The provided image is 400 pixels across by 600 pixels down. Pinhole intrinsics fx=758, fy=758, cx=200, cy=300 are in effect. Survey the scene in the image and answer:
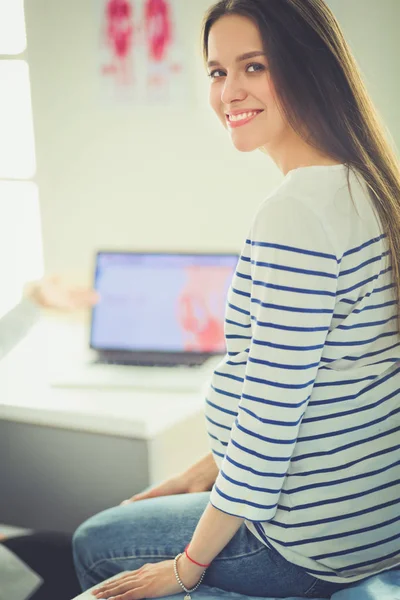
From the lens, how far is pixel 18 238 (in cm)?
249

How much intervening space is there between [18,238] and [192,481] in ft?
4.71

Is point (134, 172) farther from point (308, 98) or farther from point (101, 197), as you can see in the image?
point (308, 98)

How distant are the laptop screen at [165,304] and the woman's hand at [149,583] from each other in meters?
0.72

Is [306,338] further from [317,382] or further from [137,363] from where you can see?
[137,363]

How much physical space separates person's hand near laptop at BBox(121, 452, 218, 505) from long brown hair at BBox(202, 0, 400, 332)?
489 millimetres

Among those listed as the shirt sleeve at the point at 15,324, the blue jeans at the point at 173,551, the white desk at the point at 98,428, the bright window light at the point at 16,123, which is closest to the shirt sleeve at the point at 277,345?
the blue jeans at the point at 173,551

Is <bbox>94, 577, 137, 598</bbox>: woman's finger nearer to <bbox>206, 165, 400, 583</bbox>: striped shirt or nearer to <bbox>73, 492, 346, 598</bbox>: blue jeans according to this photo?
<bbox>73, 492, 346, 598</bbox>: blue jeans

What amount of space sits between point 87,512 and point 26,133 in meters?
1.31

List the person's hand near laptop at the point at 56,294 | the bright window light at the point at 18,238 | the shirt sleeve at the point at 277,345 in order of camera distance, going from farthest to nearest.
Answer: the bright window light at the point at 18,238 < the person's hand near laptop at the point at 56,294 < the shirt sleeve at the point at 277,345

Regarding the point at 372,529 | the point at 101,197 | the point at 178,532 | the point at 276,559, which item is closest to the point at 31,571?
the point at 178,532

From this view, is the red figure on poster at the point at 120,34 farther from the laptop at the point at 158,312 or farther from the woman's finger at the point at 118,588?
the woman's finger at the point at 118,588

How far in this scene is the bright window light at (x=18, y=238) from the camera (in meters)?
2.40

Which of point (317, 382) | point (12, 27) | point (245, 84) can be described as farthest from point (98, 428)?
point (12, 27)

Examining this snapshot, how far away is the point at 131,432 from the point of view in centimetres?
143
